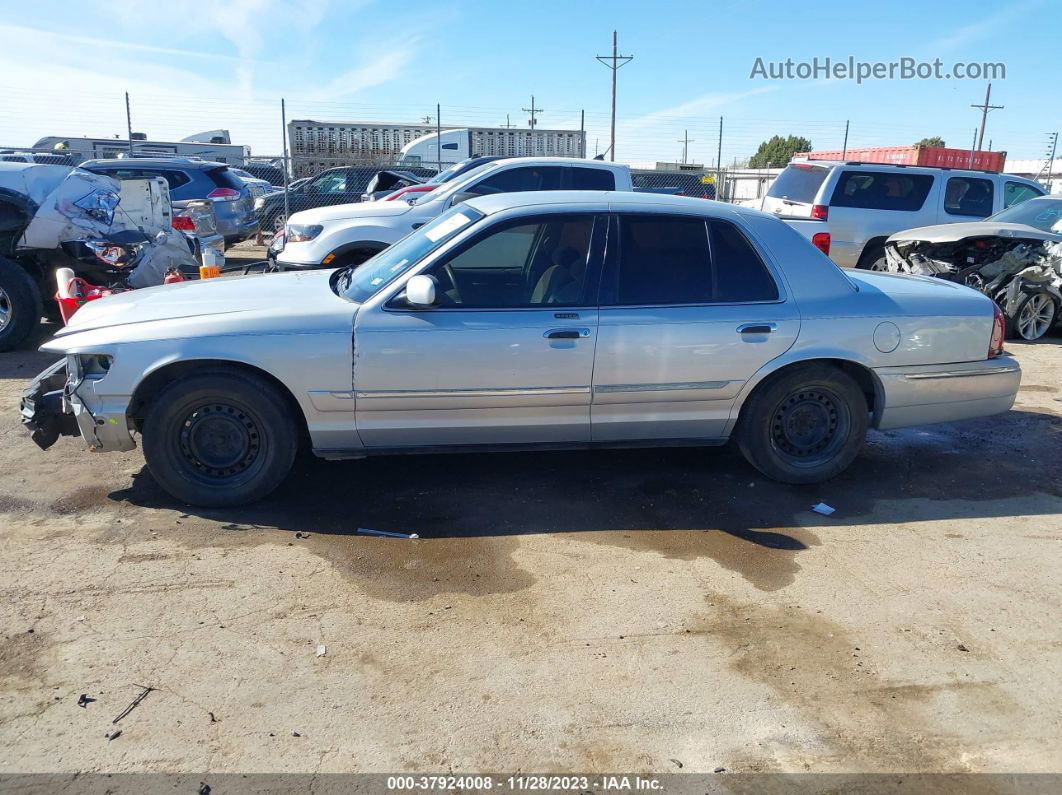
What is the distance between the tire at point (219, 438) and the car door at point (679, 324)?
173cm

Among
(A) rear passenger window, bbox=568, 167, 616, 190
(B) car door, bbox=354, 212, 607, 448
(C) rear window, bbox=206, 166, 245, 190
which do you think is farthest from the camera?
(C) rear window, bbox=206, 166, 245, 190

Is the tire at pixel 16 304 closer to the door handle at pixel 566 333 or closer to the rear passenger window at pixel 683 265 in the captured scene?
the door handle at pixel 566 333

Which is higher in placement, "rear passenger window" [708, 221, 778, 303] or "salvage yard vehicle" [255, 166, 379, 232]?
"salvage yard vehicle" [255, 166, 379, 232]

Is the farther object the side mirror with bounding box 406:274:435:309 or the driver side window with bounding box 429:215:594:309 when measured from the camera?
the driver side window with bounding box 429:215:594:309

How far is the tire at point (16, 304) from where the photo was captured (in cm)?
774

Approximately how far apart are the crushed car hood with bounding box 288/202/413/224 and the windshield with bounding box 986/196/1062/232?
24.9 ft

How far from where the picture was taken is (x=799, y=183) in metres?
11.7

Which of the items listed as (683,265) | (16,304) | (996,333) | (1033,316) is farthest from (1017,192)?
(16,304)

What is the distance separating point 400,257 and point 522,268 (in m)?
0.72

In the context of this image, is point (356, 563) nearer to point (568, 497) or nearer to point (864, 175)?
point (568, 497)

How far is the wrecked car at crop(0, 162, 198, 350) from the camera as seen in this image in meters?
7.83

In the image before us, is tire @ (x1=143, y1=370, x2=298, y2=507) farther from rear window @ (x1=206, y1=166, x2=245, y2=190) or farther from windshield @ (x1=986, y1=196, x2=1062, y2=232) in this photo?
rear window @ (x1=206, y1=166, x2=245, y2=190)

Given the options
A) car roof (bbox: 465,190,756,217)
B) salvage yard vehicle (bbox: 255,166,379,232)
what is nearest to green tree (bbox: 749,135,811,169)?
salvage yard vehicle (bbox: 255,166,379,232)

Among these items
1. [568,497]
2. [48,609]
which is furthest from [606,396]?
[48,609]
